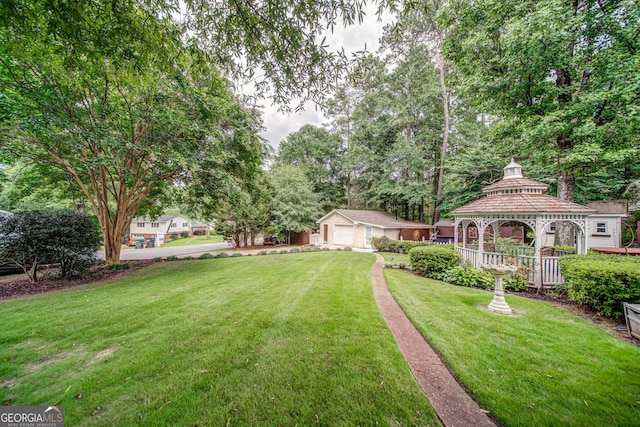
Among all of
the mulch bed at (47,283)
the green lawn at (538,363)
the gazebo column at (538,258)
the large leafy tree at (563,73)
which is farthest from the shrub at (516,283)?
the mulch bed at (47,283)

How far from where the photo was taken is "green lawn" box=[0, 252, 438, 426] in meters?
2.27

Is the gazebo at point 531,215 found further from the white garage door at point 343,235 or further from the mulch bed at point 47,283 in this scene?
the mulch bed at point 47,283

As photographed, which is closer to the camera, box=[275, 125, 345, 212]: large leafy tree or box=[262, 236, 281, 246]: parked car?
box=[262, 236, 281, 246]: parked car

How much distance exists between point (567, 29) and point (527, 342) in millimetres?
10537

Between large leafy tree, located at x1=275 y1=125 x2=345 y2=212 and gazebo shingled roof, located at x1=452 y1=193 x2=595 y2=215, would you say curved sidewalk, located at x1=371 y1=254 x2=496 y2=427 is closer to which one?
gazebo shingled roof, located at x1=452 y1=193 x2=595 y2=215

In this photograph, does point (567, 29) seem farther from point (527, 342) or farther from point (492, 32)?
point (527, 342)

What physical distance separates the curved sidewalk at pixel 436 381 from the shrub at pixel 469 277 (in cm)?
391

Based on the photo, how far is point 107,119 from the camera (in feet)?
23.5

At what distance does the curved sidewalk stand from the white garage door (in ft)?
51.1

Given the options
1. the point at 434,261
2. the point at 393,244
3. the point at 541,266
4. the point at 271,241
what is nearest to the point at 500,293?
the point at 541,266

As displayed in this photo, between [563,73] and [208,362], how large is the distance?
1442 cm

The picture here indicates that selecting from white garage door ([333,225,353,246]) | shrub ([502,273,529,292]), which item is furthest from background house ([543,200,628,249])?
white garage door ([333,225,353,246])

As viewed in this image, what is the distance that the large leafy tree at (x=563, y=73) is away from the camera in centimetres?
722

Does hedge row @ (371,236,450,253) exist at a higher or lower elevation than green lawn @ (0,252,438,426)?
higher
